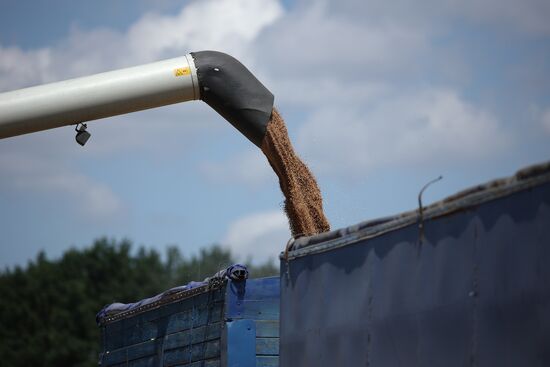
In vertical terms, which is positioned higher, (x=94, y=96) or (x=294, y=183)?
(x=94, y=96)

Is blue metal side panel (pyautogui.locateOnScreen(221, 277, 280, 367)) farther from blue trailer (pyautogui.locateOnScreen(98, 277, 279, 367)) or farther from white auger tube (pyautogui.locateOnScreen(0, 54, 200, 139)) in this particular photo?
white auger tube (pyautogui.locateOnScreen(0, 54, 200, 139))

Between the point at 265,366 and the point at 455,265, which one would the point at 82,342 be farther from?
the point at 455,265

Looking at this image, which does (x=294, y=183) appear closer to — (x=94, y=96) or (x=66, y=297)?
(x=94, y=96)

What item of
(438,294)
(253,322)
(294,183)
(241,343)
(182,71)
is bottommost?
(438,294)

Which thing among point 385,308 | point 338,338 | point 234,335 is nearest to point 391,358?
point 385,308

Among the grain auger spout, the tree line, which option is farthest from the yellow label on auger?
the tree line

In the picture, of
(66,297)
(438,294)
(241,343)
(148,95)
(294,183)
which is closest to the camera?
(438,294)

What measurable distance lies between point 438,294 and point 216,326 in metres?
4.06

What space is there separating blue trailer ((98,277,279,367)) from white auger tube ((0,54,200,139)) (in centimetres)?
203

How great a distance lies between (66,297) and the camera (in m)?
63.1

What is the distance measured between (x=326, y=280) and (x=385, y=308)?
0.92m

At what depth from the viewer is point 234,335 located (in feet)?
31.4

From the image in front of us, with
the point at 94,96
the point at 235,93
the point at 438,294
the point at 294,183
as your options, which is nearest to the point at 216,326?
the point at 294,183

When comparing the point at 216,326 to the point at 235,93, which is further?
the point at 235,93
